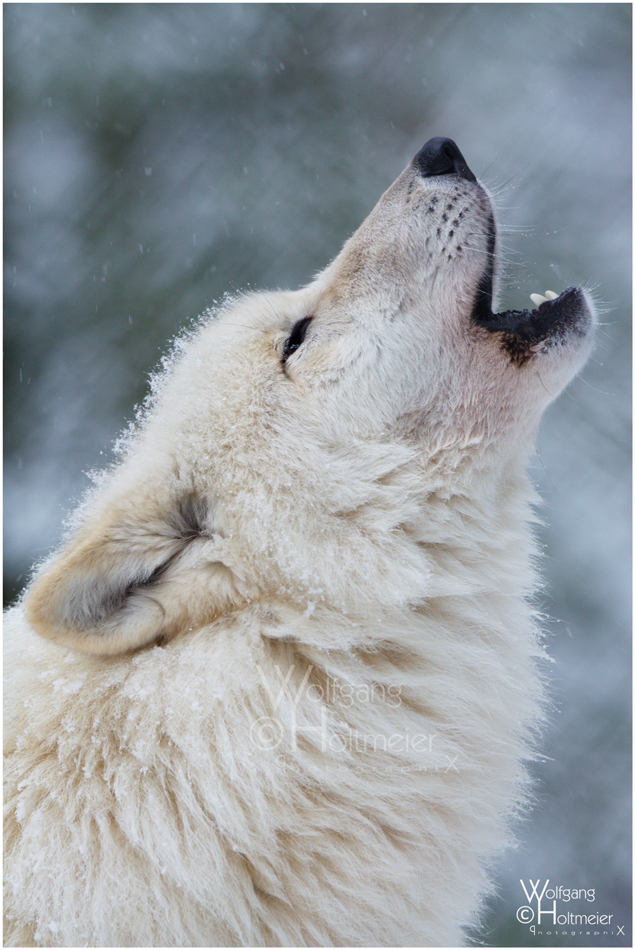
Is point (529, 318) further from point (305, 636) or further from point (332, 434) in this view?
point (305, 636)

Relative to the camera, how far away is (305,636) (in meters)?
1.36

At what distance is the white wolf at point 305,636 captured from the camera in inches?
48.8

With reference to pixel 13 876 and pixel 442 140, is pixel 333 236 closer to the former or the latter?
pixel 442 140

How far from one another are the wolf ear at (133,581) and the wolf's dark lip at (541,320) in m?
0.89

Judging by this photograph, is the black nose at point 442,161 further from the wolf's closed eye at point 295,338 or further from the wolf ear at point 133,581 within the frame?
the wolf ear at point 133,581

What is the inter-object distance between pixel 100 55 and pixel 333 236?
1609 mm

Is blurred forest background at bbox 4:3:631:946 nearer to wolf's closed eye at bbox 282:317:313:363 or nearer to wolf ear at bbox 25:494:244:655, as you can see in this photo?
wolf's closed eye at bbox 282:317:313:363

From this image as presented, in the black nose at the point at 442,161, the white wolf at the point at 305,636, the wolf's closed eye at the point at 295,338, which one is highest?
the black nose at the point at 442,161

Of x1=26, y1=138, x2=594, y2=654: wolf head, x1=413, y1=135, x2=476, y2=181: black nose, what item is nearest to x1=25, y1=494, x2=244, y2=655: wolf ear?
x1=26, y1=138, x2=594, y2=654: wolf head

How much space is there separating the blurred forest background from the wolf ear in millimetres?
2335

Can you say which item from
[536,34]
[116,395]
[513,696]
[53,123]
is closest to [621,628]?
[513,696]

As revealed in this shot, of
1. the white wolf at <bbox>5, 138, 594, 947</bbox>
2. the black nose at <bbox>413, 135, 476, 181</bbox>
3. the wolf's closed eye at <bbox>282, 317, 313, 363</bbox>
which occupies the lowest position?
the white wolf at <bbox>5, 138, 594, 947</bbox>

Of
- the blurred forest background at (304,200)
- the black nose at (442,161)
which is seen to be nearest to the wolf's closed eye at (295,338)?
the black nose at (442,161)

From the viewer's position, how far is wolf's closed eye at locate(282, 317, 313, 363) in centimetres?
170
